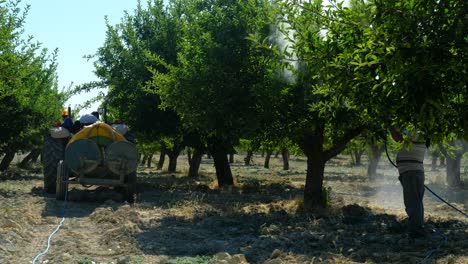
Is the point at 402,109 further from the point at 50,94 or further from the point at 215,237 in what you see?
the point at 50,94

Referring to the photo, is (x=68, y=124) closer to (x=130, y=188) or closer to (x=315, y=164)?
(x=130, y=188)

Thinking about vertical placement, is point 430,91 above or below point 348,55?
below

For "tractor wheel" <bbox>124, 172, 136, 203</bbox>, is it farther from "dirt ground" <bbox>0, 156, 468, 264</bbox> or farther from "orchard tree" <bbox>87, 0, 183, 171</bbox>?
"orchard tree" <bbox>87, 0, 183, 171</bbox>

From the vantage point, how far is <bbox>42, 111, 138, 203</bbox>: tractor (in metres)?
12.2

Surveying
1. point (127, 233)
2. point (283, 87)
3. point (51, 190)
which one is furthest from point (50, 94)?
point (127, 233)

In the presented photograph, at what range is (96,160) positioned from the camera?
12.3 m

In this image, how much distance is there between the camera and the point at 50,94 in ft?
82.0

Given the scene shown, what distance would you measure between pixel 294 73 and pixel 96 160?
4.66 meters

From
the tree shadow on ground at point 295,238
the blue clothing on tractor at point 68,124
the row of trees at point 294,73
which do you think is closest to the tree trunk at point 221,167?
the row of trees at point 294,73

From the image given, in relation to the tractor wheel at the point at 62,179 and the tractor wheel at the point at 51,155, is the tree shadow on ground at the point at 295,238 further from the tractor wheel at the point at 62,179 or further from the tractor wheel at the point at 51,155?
the tractor wheel at the point at 51,155

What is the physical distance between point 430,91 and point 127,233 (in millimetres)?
5475

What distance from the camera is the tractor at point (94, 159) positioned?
40.0 ft

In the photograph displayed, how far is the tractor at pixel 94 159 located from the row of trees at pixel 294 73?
4.81 ft

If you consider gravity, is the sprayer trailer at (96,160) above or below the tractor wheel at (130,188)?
above
